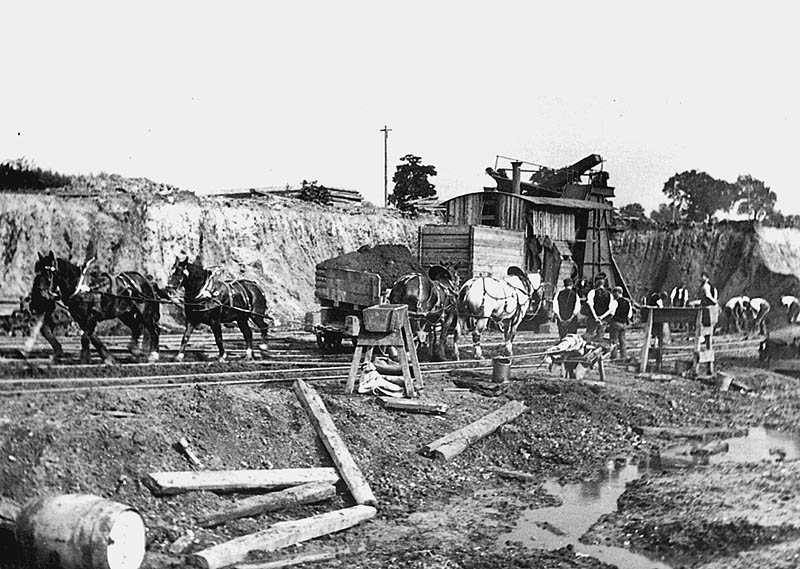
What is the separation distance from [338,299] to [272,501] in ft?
27.3

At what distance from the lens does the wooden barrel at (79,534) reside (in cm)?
618

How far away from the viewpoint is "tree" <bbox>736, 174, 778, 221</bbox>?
23609 mm

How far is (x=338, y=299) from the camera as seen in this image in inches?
647

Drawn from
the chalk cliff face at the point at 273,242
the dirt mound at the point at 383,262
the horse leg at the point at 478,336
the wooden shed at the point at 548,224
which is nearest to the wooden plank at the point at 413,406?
the horse leg at the point at 478,336

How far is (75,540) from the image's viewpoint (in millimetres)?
6180

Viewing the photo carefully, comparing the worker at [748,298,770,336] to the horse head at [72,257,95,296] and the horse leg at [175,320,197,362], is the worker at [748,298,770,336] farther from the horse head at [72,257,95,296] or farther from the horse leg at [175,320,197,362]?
the horse head at [72,257,95,296]

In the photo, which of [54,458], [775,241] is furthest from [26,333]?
[775,241]

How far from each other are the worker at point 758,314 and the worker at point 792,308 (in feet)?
1.97

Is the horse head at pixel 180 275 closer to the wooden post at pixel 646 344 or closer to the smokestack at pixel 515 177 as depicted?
the wooden post at pixel 646 344

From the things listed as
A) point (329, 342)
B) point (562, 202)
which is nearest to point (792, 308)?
point (562, 202)

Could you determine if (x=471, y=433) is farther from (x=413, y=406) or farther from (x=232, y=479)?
(x=232, y=479)

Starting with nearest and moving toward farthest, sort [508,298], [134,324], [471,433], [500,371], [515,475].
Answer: [515,475]
[471,433]
[134,324]
[500,371]
[508,298]

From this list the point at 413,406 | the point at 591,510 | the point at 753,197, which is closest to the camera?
the point at 591,510

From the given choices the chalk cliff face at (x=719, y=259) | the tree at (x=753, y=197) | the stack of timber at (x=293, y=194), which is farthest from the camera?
A: the stack of timber at (x=293, y=194)
